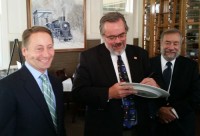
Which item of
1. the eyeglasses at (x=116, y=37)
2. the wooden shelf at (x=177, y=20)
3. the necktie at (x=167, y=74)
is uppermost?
the wooden shelf at (x=177, y=20)

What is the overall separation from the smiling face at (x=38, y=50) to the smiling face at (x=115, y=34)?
1.39ft

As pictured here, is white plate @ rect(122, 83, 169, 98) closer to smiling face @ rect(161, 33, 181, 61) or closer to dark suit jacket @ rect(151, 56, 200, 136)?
dark suit jacket @ rect(151, 56, 200, 136)

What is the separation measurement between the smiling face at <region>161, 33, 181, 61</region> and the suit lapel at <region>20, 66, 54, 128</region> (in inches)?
60.0

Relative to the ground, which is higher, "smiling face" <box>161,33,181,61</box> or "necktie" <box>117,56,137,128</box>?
"smiling face" <box>161,33,181,61</box>

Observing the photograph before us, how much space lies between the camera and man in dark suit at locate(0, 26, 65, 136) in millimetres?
1443

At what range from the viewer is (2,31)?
5.05 meters

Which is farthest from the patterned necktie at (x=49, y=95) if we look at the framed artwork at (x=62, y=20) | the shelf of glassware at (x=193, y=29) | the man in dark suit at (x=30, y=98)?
the framed artwork at (x=62, y=20)

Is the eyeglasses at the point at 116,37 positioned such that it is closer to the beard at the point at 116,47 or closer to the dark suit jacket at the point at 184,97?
the beard at the point at 116,47

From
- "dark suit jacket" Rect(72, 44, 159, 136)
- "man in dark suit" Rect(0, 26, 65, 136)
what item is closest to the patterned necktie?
"man in dark suit" Rect(0, 26, 65, 136)

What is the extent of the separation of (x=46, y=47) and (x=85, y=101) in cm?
50

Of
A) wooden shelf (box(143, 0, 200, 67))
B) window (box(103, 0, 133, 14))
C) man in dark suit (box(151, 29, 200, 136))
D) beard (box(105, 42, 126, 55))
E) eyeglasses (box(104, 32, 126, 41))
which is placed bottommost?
man in dark suit (box(151, 29, 200, 136))

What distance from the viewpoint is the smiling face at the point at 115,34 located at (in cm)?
180

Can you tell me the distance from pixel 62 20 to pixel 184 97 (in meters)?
3.80

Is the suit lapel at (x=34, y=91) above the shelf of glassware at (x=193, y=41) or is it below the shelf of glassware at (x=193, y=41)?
below
